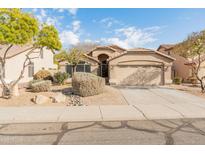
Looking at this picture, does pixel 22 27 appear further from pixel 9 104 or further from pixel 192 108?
pixel 192 108

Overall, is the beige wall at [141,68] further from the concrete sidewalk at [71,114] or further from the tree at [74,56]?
the concrete sidewalk at [71,114]

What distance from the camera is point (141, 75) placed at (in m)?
20.5

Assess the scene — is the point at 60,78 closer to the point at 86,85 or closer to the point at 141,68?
the point at 86,85

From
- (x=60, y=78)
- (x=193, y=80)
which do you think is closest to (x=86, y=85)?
(x=60, y=78)

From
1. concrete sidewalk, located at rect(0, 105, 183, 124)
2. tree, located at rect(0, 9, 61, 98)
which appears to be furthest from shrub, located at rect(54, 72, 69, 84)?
concrete sidewalk, located at rect(0, 105, 183, 124)

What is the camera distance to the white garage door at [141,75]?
798 inches

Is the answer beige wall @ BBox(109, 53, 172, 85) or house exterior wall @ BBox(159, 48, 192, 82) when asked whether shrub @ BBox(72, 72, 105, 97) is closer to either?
beige wall @ BBox(109, 53, 172, 85)

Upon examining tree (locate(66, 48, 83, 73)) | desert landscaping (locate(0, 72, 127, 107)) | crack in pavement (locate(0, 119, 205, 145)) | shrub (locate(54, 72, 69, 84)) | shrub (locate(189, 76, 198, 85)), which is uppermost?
tree (locate(66, 48, 83, 73))

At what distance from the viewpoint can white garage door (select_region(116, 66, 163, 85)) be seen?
2028 cm

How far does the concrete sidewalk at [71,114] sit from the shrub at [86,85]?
3005 mm

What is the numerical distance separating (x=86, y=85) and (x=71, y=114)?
13.5 feet

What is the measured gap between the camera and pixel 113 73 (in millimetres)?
20422

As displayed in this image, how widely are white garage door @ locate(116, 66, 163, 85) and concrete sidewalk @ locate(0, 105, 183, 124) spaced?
11.6 meters

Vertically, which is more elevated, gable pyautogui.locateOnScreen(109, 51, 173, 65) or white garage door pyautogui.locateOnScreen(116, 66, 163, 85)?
gable pyautogui.locateOnScreen(109, 51, 173, 65)
